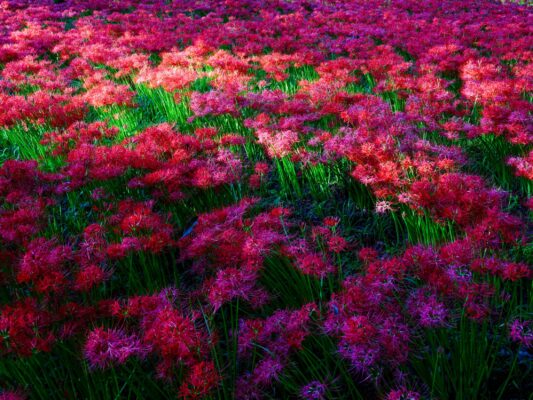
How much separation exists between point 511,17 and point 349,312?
44.1 ft

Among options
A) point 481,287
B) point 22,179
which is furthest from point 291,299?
point 22,179

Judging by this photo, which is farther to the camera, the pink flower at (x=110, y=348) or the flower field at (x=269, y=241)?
the flower field at (x=269, y=241)

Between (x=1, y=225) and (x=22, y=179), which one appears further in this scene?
(x=22, y=179)

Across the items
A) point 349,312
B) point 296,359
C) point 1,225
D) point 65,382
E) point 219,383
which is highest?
point 1,225

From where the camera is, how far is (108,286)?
118 inches

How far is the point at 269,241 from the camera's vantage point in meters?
2.34

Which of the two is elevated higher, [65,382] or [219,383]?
[219,383]

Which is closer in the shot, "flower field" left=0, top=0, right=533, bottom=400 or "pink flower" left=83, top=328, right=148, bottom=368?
"pink flower" left=83, top=328, right=148, bottom=368

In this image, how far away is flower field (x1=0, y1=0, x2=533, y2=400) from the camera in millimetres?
1821

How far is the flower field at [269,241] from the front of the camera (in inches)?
71.7

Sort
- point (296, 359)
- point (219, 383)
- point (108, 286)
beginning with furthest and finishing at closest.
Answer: point (108, 286)
point (296, 359)
point (219, 383)

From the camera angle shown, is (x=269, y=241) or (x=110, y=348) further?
(x=269, y=241)

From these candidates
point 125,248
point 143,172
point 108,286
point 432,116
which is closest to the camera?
point 125,248

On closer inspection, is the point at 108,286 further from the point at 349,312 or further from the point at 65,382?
the point at 349,312
